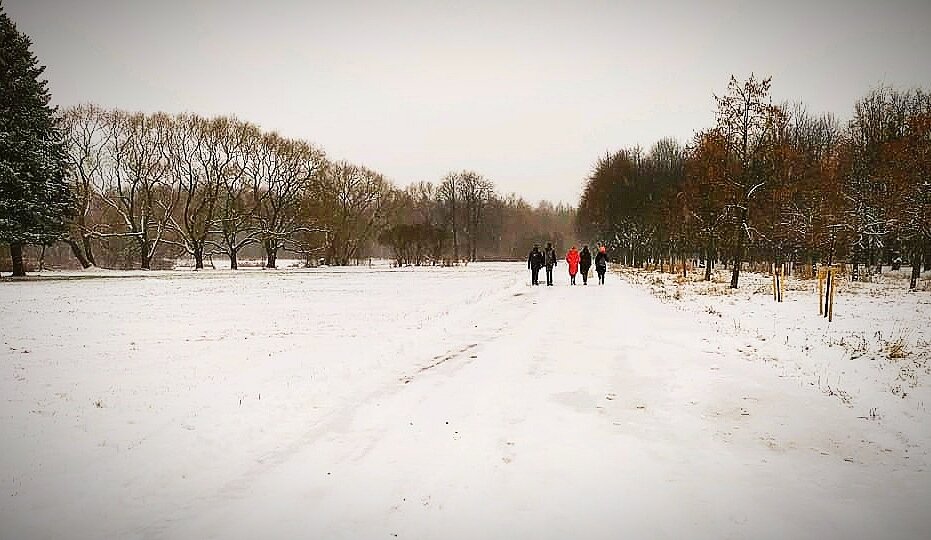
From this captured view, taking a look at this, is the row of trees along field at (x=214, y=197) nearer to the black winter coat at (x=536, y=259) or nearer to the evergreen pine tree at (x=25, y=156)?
the evergreen pine tree at (x=25, y=156)

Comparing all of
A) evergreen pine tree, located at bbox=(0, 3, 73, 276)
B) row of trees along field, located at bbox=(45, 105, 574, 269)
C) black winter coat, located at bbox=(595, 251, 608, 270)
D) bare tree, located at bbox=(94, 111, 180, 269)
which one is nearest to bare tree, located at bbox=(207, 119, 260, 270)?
row of trees along field, located at bbox=(45, 105, 574, 269)

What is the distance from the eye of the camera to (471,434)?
601cm

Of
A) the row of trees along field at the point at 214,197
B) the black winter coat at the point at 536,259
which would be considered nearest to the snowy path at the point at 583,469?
the black winter coat at the point at 536,259

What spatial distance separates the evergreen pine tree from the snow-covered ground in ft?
89.8

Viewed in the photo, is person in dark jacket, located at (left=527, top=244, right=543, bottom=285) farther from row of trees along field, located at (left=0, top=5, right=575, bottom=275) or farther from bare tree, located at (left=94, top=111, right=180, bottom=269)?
bare tree, located at (left=94, top=111, right=180, bottom=269)

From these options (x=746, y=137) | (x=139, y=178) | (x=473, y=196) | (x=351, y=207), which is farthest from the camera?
(x=473, y=196)

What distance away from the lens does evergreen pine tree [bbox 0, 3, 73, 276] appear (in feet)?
111

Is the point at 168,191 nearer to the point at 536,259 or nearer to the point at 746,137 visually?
the point at 536,259

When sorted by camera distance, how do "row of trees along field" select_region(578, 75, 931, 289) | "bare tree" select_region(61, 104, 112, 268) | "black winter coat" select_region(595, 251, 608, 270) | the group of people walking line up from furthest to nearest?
"bare tree" select_region(61, 104, 112, 268), the group of people walking, "black winter coat" select_region(595, 251, 608, 270), "row of trees along field" select_region(578, 75, 931, 289)

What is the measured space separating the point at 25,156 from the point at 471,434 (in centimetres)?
4003

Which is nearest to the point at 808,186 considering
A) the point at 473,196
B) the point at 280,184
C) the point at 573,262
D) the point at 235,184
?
the point at 573,262

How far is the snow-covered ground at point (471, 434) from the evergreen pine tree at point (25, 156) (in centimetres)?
2738

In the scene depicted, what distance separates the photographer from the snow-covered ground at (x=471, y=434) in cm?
430

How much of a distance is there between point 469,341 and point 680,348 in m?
4.09
